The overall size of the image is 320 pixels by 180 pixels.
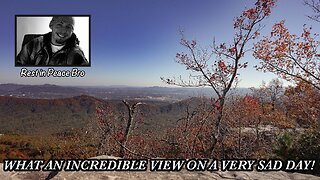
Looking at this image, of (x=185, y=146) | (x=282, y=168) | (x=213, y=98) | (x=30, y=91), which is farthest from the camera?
(x=30, y=91)

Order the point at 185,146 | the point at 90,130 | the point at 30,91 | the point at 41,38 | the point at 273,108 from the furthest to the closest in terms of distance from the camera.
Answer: the point at 30,91, the point at 273,108, the point at 90,130, the point at 185,146, the point at 41,38

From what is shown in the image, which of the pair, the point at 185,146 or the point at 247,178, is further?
the point at 185,146

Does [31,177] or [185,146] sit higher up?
[31,177]

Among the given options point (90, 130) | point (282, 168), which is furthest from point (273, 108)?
point (282, 168)

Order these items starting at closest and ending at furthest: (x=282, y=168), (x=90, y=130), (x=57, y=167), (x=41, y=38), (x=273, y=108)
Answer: (x=57, y=167)
(x=282, y=168)
(x=41, y=38)
(x=90, y=130)
(x=273, y=108)

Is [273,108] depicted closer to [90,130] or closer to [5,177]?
[90,130]

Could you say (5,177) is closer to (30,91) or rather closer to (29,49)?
(29,49)

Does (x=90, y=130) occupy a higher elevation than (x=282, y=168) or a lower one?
lower

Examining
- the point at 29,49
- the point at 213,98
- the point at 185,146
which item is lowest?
the point at 185,146

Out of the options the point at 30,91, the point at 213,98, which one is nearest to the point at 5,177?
the point at 213,98
